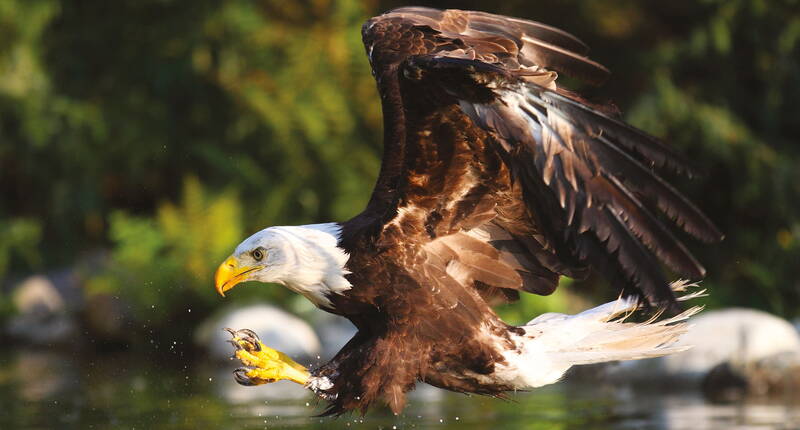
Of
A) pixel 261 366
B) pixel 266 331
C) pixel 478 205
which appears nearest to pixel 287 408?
Answer: pixel 261 366

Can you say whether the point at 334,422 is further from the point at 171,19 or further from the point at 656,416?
the point at 171,19

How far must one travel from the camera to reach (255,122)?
12.5 m

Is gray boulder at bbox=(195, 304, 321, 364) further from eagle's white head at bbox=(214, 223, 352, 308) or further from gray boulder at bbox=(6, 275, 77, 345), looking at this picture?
eagle's white head at bbox=(214, 223, 352, 308)

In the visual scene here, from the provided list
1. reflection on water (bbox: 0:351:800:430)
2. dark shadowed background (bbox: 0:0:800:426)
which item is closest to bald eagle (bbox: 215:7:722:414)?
reflection on water (bbox: 0:351:800:430)

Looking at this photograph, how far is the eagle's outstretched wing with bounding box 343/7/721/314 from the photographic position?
14.0 ft

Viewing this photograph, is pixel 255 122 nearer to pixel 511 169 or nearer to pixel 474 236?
pixel 474 236

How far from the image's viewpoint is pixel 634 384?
823cm

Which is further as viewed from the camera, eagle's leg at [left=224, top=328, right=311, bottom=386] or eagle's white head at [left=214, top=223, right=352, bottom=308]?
eagle's leg at [left=224, top=328, right=311, bottom=386]

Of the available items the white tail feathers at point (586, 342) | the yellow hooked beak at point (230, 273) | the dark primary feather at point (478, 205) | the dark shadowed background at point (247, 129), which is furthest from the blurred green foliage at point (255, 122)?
the yellow hooked beak at point (230, 273)

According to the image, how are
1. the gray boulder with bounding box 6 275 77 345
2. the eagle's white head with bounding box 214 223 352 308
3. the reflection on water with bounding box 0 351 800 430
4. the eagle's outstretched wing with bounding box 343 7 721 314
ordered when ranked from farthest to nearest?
1. the gray boulder with bounding box 6 275 77 345
2. the reflection on water with bounding box 0 351 800 430
3. the eagle's white head with bounding box 214 223 352 308
4. the eagle's outstretched wing with bounding box 343 7 721 314

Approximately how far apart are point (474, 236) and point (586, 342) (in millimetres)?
702

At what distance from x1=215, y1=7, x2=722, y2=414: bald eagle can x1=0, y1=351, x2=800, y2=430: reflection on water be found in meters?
1.15

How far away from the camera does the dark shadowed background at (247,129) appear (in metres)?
10.9

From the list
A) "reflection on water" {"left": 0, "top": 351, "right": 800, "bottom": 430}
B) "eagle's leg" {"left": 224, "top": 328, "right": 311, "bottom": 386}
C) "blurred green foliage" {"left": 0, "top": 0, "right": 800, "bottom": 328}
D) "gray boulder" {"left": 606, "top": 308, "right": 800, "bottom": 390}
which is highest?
"blurred green foliage" {"left": 0, "top": 0, "right": 800, "bottom": 328}
